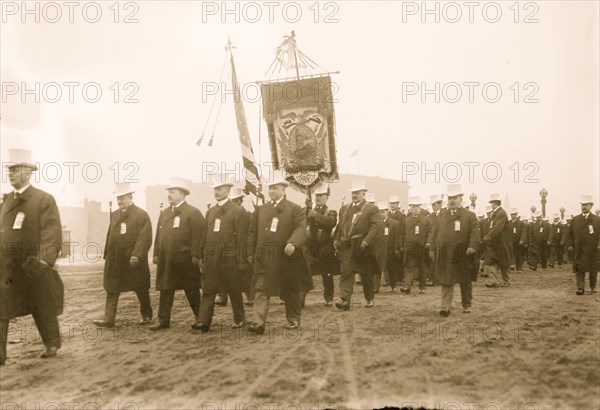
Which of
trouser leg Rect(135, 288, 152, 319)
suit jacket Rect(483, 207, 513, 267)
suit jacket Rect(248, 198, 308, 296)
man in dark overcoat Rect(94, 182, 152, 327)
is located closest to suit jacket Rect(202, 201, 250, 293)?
suit jacket Rect(248, 198, 308, 296)

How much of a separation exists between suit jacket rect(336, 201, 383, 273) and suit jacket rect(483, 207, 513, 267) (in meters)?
4.90

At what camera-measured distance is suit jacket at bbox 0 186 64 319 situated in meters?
6.52

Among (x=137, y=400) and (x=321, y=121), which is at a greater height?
(x=321, y=121)

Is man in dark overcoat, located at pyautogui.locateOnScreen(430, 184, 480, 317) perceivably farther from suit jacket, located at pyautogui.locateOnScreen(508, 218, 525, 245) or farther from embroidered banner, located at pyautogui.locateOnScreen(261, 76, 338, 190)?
suit jacket, located at pyautogui.locateOnScreen(508, 218, 525, 245)

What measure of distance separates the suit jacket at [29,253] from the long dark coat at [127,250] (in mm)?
1920

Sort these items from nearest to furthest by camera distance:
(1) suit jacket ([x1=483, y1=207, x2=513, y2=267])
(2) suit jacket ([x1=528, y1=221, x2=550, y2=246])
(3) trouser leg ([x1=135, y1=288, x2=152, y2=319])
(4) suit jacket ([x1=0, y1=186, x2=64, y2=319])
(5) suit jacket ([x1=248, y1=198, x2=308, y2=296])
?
(4) suit jacket ([x1=0, y1=186, x2=64, y2=319]) < (5) suit jacket ([x1=248, y1=198, x2=308, y2=296]) < (3) trouser leg ([x1=135, y1=288, x2=152, y2=319]) < (1) suit jacket ([x1=483, y1=207, x2=513, y2=267]) < (2) suit jacket ([x1=528, y1=221, x2=550, y2=246])

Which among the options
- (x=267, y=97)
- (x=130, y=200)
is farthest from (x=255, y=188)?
(x=267, y=97)

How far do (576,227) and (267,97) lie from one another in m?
7.84

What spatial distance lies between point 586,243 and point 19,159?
36.9ft

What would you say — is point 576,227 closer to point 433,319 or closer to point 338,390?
point 433,319

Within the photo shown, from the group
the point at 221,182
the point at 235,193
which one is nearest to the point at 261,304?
the point at 221,182

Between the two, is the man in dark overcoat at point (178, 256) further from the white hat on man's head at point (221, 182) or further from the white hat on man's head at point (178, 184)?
the white hat on man's head at point (221, 182)

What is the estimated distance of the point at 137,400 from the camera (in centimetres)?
502

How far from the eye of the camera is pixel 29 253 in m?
6.64
